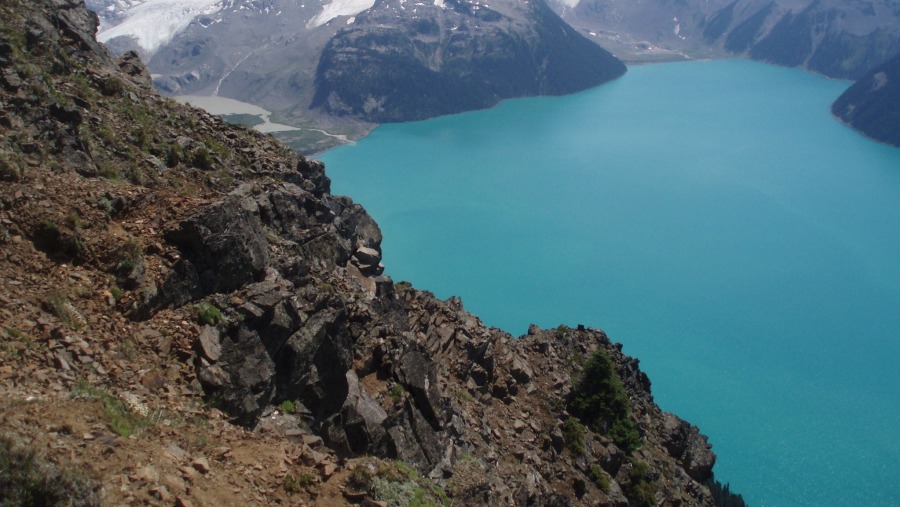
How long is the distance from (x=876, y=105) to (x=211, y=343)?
182588 millimetres

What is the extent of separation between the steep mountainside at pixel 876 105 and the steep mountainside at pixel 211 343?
6095 inches

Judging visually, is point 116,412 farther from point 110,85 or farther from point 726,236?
point 726,236

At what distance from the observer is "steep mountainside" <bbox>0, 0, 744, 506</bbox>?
9.77 m

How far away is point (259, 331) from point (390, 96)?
190 m

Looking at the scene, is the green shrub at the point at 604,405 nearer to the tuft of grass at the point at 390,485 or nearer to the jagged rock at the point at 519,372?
the jagged rock at the point at 519,372

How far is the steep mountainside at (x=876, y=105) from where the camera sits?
491 feet

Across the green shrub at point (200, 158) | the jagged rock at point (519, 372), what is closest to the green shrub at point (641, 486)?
the jagged rock at point (519, 372)

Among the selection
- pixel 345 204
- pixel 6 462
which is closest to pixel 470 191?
pixel 345 204

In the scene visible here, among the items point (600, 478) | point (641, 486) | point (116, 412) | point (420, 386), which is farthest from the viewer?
point (641, 486)

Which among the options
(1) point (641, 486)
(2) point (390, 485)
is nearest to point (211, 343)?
(2) point (390, 485)

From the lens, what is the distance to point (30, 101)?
16.8 m

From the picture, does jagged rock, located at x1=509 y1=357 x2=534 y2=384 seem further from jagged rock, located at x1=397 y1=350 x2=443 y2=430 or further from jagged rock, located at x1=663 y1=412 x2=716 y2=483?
jagged rock, located at x1=663 y1=412 x2=716 y2=483

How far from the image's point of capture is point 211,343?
1301cm

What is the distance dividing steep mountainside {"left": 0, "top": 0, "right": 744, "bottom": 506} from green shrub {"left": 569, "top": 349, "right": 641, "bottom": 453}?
130mm
